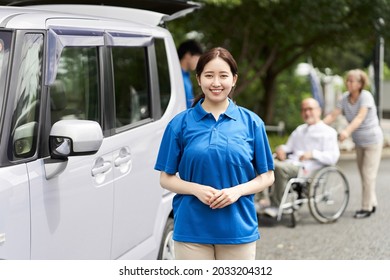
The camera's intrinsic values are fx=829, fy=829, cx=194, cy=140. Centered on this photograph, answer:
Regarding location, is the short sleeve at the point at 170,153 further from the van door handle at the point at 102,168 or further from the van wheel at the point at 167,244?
the van wheel at the point at 167,244

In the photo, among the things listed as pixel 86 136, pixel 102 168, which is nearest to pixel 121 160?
pixel 102 168

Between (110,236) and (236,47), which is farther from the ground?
Answer: (236,47)

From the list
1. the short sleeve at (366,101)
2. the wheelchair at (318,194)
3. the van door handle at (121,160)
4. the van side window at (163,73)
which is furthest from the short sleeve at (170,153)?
the short sleeve at (366,101)

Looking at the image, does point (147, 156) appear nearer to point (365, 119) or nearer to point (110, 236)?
point (110, 236)

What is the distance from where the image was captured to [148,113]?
5.74m

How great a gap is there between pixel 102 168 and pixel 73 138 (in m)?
0.77

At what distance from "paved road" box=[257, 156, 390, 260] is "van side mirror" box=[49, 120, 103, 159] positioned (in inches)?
153

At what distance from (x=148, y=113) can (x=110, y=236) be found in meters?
1.30

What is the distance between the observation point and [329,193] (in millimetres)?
9547

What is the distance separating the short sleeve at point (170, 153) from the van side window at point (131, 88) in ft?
5.70

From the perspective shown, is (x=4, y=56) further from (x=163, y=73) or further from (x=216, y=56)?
(x=163, y=73)

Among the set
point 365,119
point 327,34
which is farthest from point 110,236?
point 327,34

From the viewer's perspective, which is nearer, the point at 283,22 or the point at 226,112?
the point at 226,112

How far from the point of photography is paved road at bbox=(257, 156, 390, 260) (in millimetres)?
7676
